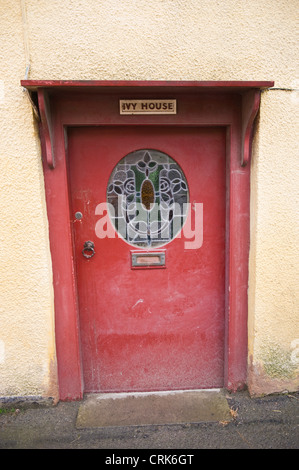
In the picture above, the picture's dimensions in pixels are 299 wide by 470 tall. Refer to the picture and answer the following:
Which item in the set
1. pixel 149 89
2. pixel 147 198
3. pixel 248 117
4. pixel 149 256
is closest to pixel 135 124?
pixel 149 89

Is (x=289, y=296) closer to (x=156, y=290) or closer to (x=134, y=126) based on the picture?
(x=156, y=290)

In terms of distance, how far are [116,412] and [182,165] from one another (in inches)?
86.1

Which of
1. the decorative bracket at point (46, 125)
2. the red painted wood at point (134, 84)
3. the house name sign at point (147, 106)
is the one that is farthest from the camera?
the house name sign at point (147, 106)

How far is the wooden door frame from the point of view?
2.31 meters

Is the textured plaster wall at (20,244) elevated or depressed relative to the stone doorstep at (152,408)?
elevated

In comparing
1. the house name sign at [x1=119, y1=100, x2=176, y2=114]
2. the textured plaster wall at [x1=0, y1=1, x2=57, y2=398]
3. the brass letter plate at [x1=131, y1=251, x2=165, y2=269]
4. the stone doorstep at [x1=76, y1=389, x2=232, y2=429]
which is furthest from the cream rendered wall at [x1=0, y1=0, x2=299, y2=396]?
the brass letter plate at [x1=131, y1=251, x2=165, y2=269]

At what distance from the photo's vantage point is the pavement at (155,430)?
7.52ft

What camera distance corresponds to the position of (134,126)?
2.56m

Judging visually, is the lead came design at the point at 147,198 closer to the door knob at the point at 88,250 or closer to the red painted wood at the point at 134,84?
the door knob at the point at 88,250

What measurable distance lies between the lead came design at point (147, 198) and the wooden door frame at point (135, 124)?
34cm

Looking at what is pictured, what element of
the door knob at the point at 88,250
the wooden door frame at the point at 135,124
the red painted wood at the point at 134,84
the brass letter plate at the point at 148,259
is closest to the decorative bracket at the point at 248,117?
the wooden door frame at the point at 135,124

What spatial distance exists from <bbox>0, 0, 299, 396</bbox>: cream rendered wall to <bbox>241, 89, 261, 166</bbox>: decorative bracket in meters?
0.09

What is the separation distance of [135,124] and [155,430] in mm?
2443

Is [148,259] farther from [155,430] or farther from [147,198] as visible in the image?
[155,430]
